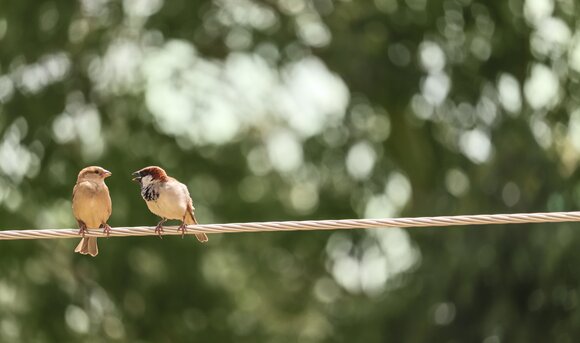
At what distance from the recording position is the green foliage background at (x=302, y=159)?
1405 centimetres

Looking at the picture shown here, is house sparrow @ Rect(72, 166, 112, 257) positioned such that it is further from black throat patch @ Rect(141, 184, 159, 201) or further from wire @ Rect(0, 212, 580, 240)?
wire @ Rect(0, 212, 580, 240)

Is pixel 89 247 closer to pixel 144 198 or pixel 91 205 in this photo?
pixel 91 205

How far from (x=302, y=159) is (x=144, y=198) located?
22.2 feet

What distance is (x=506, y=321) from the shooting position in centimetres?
1390

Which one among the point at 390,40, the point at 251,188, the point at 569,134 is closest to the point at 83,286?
the point at 251,188

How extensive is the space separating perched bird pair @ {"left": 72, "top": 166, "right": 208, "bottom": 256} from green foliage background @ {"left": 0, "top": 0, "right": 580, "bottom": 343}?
478cm

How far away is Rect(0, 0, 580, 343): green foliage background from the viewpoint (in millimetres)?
14055

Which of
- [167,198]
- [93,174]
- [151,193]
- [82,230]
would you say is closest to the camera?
[82,230]

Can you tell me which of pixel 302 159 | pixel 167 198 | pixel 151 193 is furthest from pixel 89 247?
pixel 302 159

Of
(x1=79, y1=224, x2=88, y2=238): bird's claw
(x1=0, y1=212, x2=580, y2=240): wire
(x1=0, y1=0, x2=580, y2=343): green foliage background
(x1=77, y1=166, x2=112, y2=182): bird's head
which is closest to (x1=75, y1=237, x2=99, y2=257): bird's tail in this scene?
(x1=79, y1=224, x2=88, y2=238): bird's claw

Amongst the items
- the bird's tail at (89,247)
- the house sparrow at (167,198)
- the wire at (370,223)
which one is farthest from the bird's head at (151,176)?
the wire at (370,223)

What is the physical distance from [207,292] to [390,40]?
305 cm

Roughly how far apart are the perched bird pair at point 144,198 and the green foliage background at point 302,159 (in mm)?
4778

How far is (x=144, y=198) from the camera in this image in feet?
30.2
